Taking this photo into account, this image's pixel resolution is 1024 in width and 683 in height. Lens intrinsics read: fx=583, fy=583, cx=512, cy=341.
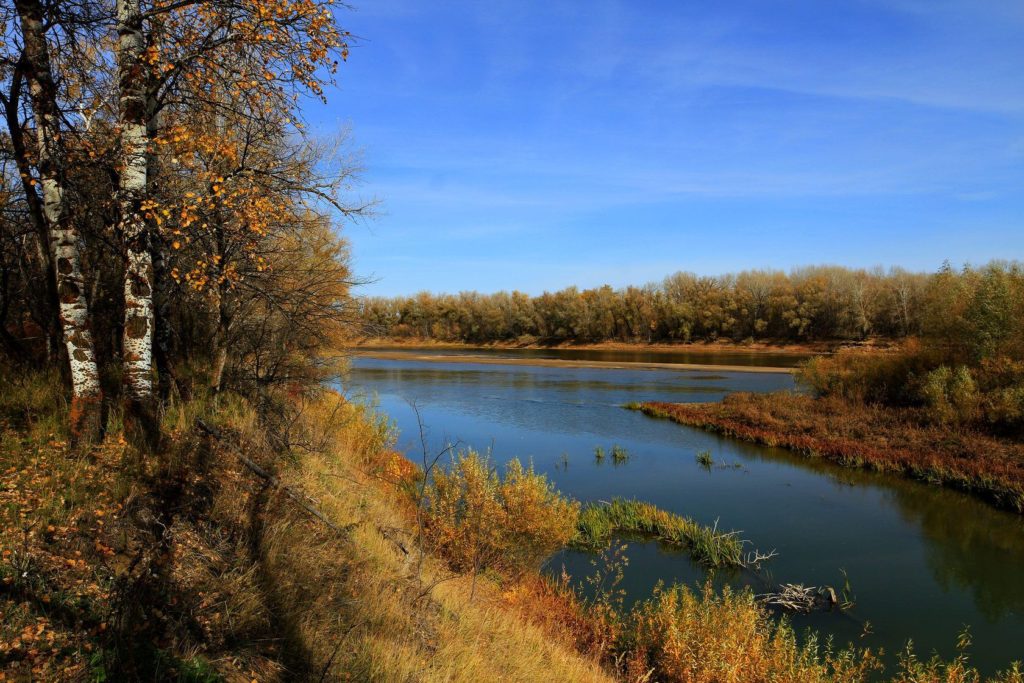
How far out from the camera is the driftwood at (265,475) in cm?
617

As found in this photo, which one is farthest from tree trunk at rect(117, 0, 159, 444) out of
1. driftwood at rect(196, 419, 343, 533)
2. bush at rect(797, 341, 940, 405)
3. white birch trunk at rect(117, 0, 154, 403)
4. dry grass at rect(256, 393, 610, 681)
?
bush at rect(797, 341, 940, 405)

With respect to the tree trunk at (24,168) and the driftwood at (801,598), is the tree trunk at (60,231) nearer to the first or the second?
the tree trunk at (24,168)

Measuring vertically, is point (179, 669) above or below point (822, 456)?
above

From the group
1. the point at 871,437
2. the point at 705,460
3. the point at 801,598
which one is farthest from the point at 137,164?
the point at 871,437

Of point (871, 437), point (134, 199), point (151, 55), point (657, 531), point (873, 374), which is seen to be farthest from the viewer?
point (873, 374)

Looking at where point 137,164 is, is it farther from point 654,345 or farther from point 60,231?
point 654,345

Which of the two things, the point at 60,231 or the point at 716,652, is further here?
the point at 716,652

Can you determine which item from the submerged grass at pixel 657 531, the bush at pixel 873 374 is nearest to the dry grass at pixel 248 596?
the submerged grass at pixel 657 531

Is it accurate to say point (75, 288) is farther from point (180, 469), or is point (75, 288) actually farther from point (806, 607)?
point (806, 607)

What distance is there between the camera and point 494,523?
9797mm

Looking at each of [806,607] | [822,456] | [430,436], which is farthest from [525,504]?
[822,456]

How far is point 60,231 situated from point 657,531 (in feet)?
39.4

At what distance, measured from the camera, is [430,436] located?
22500mm

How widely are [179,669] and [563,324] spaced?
93256 millimetres
